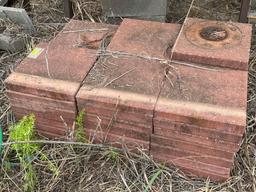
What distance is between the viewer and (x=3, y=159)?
2658 mm

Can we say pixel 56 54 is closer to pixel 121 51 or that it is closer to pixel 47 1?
pixel 121 51

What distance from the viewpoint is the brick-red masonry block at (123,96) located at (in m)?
2.36

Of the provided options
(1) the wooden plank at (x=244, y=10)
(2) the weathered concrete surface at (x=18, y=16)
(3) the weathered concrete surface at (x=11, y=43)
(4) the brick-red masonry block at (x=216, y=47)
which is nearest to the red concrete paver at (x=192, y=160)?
(4) the brick-red masonry block at (x=216, y=47)

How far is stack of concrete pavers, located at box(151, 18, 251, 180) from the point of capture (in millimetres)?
2254

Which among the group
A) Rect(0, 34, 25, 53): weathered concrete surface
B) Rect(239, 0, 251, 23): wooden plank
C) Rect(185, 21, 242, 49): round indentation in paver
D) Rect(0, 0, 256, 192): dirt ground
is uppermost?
Rect(185, 21, 242, 49): round indentation in paver

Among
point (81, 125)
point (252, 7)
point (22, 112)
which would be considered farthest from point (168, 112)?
point (252, 7)

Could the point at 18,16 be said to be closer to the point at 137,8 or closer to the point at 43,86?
the point at 137,8

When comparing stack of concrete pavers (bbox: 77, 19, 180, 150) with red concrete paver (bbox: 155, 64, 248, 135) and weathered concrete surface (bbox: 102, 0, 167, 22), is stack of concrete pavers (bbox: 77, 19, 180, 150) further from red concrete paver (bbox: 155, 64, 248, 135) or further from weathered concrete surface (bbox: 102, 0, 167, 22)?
weathered concrete surface (bbox: 102, 0, 167, 22)

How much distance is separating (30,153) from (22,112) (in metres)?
0.30

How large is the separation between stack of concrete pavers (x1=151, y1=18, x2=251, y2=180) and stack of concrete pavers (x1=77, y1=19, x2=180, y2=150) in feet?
0.26

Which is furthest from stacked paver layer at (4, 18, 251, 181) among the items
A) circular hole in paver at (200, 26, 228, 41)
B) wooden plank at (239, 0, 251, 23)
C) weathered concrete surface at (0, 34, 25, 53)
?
weathered concrete surface at (0, 34, 25, 53)

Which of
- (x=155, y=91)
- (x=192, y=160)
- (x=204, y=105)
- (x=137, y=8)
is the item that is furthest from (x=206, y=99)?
(x=137, y=8)

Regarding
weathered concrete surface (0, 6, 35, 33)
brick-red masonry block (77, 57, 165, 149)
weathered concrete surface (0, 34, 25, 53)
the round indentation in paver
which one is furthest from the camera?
weathered concrete surface (0, 6, 35, 33)

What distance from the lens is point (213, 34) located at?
274cm
